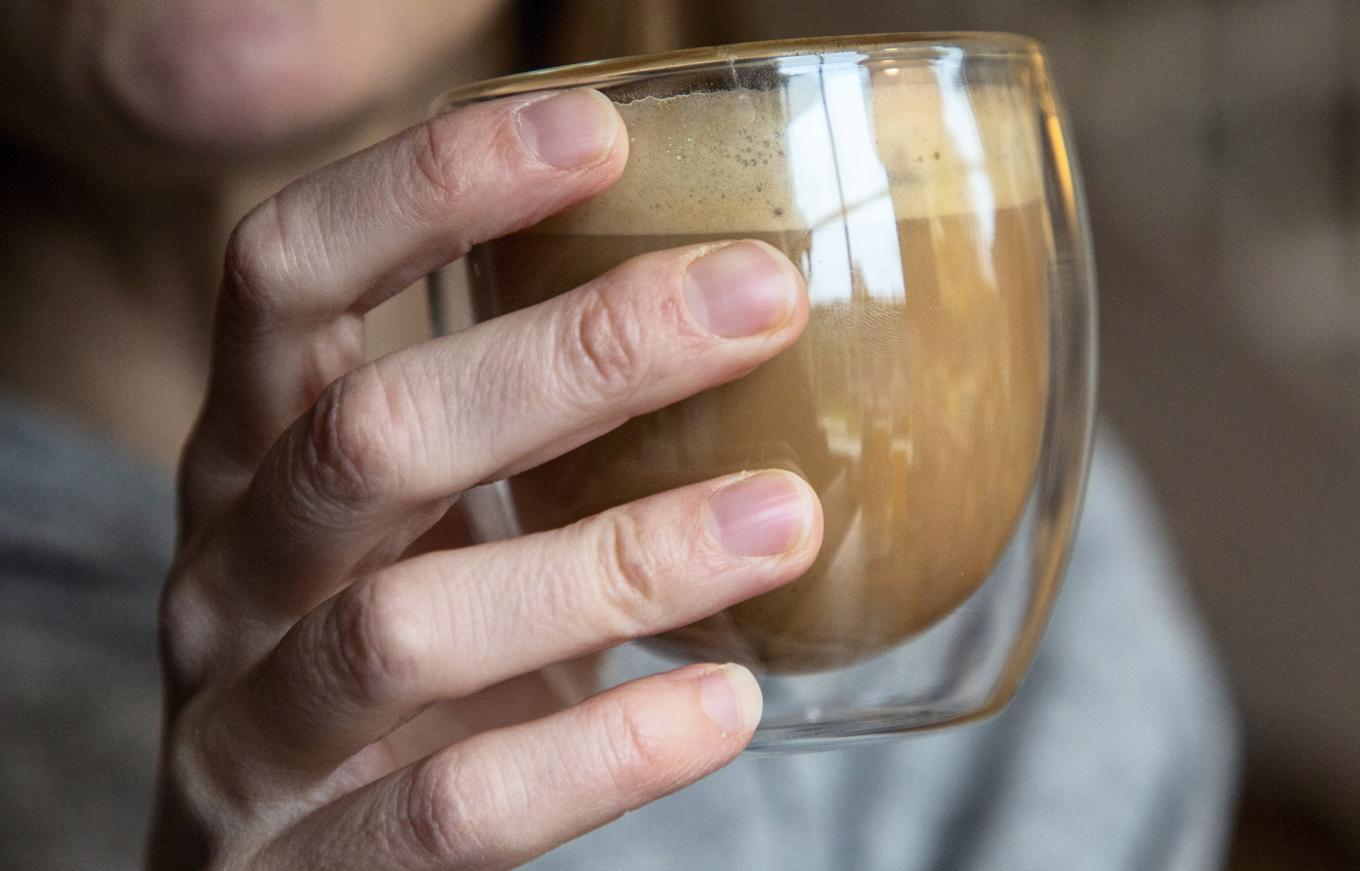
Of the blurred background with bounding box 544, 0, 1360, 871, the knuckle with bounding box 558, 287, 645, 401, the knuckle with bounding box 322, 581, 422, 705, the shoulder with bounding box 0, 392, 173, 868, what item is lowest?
the blurred background with bounding box 544, 0, 1360, 871

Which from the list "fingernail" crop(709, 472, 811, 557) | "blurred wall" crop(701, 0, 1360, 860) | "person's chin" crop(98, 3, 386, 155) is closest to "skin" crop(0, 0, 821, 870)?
"fingernail" crop(709, 472, 811, 557)

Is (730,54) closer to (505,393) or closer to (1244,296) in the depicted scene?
(505,393)

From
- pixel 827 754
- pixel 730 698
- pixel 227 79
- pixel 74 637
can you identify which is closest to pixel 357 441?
pixel 730 698

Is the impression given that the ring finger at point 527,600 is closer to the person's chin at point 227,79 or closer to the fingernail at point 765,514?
the fingernail at point 765,514

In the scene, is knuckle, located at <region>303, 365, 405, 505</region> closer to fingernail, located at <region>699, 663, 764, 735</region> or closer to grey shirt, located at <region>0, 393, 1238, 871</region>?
fingernail, located at <region>699, 663, 764, 735</region>

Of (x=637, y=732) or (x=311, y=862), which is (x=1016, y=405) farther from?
(x=311, y=862)
